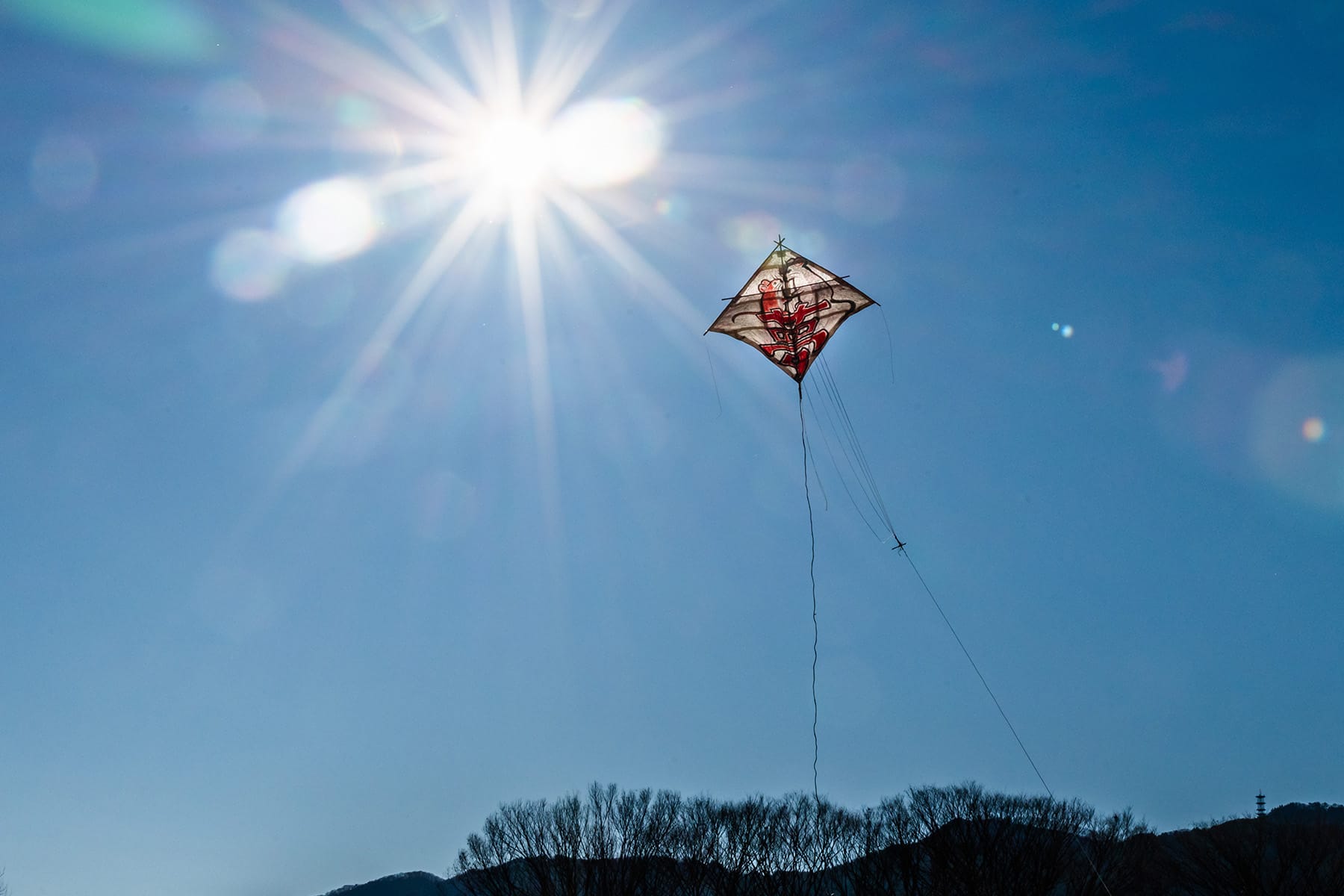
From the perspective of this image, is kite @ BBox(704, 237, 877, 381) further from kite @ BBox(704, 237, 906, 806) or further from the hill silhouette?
the hill silhouette

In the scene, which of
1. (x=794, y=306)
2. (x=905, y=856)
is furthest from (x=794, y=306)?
(x=905, y=856)

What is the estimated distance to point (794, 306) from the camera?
16906 millimetres

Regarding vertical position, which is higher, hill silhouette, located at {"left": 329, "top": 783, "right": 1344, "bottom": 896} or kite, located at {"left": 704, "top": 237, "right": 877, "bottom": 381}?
kite, located at {"left": 704, "top": 237, "right": 877, "bottom": 381}

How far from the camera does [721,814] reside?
3803 centimetres

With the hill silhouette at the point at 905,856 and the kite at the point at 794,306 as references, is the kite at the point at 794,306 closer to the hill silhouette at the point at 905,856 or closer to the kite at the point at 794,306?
the kite at the point at 794,306

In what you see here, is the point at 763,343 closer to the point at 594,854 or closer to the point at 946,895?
the point at 594,854

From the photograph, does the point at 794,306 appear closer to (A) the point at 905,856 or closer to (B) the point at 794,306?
(B) the point at 794,306

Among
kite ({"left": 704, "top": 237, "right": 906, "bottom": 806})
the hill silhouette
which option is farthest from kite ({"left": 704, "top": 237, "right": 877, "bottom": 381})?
the hill silhouette

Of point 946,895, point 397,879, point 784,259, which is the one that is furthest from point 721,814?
point 397,879

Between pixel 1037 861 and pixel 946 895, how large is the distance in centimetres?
438

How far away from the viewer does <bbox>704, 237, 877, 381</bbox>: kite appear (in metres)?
16.7

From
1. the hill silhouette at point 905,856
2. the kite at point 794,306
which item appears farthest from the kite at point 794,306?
the hill silhouette at point 905,856

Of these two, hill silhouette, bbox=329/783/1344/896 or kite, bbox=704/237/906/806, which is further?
hill silhouette, bbox=329/783/1344/896

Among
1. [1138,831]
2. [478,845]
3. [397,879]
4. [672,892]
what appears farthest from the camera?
[397,879]
